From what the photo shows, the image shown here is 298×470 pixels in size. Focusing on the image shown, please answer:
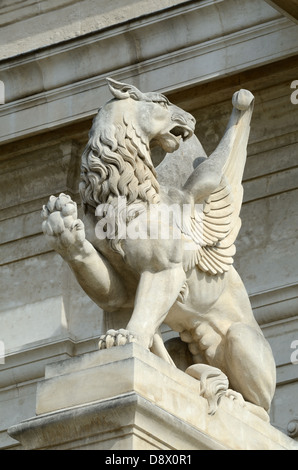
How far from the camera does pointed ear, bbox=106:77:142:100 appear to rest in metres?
7.17

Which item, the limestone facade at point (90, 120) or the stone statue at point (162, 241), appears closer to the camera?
the stone statue at point (162, 241)

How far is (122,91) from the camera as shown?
718cm

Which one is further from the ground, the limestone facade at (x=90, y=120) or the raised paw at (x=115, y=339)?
the limestone facade at (x=90, y=120)

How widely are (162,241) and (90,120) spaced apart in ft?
13.0

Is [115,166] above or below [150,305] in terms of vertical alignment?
above

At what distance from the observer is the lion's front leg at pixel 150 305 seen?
669 centimetres

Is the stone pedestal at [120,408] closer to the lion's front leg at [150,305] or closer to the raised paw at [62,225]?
the lion's front leg at [150,305]

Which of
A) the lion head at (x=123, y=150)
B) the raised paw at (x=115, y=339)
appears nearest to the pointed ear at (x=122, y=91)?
the lion head at (x=123, y=150)

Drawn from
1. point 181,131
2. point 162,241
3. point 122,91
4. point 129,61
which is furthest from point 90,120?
point 162,241

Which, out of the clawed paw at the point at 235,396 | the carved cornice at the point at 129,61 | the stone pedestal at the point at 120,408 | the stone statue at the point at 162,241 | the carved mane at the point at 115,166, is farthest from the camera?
the carved cornice at the point at 129,61

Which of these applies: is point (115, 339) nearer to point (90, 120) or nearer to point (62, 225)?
point (62, 225)

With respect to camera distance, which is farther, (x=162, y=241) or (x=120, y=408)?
(x=162, y=241)

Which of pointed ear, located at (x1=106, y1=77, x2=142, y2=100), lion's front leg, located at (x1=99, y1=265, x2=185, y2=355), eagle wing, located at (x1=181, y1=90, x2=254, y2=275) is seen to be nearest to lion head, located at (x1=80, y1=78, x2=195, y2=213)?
pointed ear, located at (x1=106, y1=77, x2=142, y2=100)

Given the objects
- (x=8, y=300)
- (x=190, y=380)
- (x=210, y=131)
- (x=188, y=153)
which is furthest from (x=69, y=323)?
(x=190, y=380)
